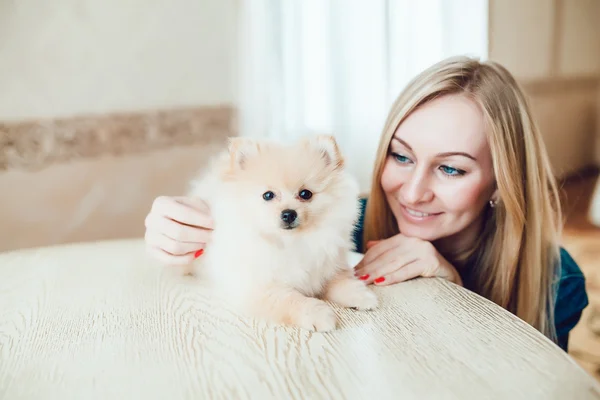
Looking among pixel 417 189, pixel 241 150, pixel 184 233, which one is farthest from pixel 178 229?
pixel 417 189

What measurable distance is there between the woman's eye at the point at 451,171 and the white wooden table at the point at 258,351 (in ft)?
1.05

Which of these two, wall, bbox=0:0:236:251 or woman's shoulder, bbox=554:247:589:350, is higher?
wall, bbox=0:0:236:251

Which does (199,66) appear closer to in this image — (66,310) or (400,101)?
(400,101)

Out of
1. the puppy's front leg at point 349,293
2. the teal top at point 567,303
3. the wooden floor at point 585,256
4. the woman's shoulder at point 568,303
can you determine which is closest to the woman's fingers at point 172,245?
the puppy's front leg at point 349,293

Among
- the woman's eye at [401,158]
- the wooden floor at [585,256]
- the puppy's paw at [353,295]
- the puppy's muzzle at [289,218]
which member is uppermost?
the woman's eye at [401,158]

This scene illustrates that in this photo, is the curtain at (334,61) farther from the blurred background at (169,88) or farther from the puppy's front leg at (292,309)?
the puppy's front leg at (292,309)

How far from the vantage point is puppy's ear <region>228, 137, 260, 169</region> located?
0.93 m

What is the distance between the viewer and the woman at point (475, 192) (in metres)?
1.18

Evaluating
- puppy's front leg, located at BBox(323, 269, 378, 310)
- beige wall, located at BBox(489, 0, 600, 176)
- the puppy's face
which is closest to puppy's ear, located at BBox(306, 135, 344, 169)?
the puppy's face

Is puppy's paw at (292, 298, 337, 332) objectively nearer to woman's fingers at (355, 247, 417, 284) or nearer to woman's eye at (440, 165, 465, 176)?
woman's fingers at (355, 247, 417, 284)

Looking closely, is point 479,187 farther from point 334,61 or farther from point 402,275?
point 334,61

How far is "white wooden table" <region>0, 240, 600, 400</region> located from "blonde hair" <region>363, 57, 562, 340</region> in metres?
0.34

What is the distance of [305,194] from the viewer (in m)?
0.92

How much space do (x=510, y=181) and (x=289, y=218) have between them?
0.61 meters
